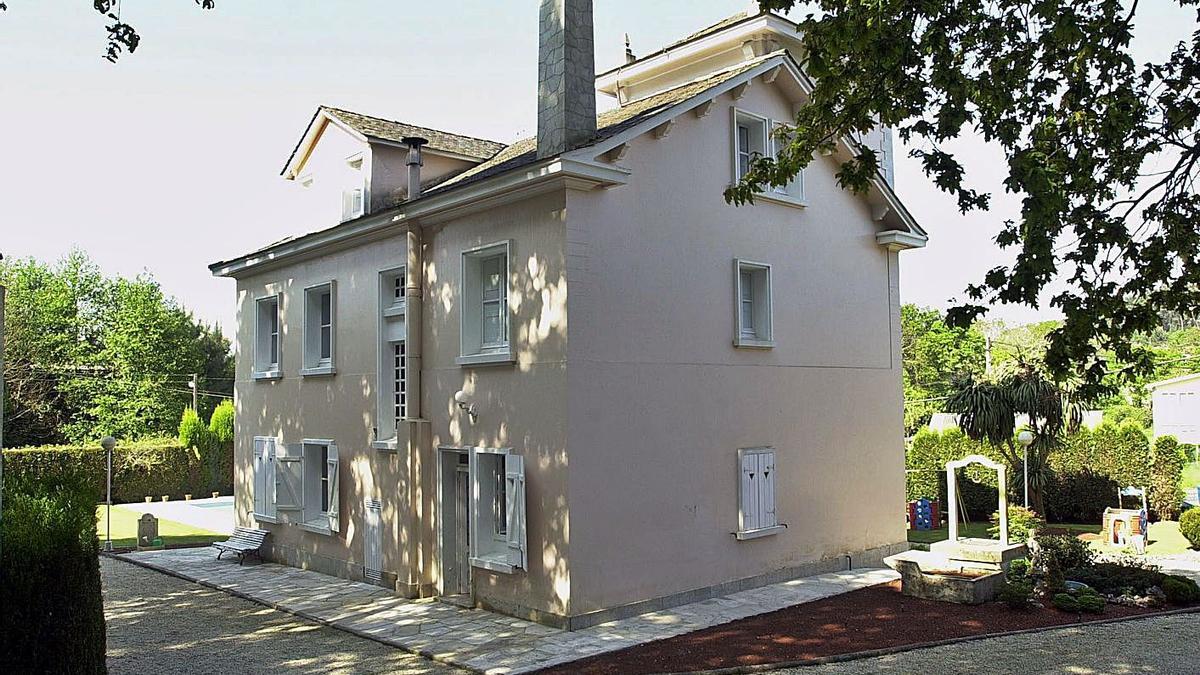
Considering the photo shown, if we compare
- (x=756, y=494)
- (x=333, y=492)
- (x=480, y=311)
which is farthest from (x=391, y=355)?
(x=756, y=494)

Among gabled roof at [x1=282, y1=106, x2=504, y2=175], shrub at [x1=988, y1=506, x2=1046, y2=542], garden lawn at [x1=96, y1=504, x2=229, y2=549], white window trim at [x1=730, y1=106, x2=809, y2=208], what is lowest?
garden lawn at [x1=96, y1=504, x2=229, y2=549]

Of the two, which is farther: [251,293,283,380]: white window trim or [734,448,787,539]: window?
[251,293,283,380]: white window trim

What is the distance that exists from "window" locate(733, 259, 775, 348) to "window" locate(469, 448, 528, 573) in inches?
167

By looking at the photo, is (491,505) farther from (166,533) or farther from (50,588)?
(166,533)

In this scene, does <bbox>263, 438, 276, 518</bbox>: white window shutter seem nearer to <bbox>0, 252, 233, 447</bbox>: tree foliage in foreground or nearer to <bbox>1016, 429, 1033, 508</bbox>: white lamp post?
<bbox>1016, 429, 1033, 508</bbox>: white lamp post

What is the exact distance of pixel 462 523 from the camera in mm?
14273

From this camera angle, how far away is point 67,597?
736 centimetres

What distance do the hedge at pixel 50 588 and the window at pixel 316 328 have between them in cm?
946

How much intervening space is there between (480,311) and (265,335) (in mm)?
7499

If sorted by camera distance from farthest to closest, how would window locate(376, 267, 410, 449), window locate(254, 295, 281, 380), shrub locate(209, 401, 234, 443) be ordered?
shrub locate(209, 401, 234, 443)
window locate(254, 295, 281, 380)
window locate(376, 267, 410, 449)

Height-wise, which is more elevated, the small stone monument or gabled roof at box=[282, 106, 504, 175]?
gabled roof at box=[282, 106, 504, 175]

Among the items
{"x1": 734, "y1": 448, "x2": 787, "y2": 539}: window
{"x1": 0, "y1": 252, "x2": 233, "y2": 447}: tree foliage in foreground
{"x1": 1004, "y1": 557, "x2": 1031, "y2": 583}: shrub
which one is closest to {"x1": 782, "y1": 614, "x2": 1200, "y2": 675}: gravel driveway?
{"x1": 1004, "y1": 557, "x2": 1031, "y2": 583}: shrub

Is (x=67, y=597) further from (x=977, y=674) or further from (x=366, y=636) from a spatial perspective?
(x=977, y=674)

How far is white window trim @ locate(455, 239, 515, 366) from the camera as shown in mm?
13164
